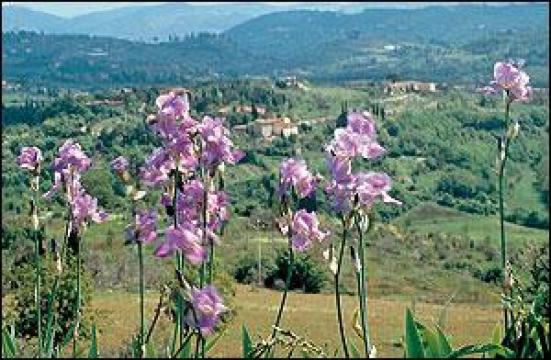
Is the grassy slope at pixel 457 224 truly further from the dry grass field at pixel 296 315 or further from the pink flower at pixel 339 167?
the pink flower at pixel 339 167

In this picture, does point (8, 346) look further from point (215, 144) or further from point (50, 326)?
point (215, 144)

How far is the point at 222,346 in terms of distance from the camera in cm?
3011

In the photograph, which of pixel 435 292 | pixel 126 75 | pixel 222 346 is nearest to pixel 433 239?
pixel 435 292

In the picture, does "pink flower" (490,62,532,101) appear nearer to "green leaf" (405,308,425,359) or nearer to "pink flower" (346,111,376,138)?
"pink flower" (346,111,376,138)

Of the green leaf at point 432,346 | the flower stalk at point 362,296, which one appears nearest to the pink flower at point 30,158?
the flower stalk at point 362,296

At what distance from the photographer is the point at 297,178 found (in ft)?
6.52

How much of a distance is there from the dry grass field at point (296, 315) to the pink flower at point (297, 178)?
75.8ft

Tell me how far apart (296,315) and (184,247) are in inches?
1301

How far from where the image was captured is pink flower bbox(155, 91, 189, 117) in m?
1.87

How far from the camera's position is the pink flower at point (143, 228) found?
A: 1.88 metres

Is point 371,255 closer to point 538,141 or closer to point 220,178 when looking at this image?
point 538,141

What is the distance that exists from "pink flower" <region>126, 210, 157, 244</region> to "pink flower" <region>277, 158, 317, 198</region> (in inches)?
10.5

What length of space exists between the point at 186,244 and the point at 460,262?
52.6 m

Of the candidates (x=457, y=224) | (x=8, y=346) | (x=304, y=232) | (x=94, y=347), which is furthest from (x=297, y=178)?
(x=457, y=224)
